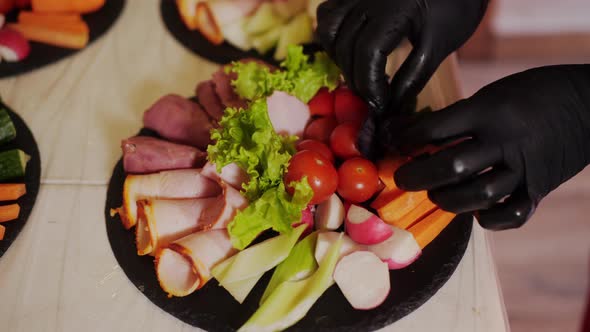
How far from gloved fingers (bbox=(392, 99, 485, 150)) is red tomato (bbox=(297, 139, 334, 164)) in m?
0.29

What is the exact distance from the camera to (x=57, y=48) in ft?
6.88

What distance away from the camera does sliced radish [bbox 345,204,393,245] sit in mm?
1448

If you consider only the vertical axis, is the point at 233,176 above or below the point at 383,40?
below

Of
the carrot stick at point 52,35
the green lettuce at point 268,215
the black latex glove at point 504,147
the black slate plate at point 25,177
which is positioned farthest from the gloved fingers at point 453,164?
the carrot stick at point 52,35

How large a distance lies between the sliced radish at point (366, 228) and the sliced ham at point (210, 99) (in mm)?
525

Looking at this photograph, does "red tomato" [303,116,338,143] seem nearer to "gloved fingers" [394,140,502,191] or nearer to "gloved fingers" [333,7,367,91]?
"gloved fingers" [333,7,367,91]

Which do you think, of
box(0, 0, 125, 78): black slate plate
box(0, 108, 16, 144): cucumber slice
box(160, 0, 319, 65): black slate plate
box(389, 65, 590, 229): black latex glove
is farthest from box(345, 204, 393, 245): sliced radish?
box(0, 0, 125, 78): black slate plate

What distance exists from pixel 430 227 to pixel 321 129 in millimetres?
409

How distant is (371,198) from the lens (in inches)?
64.0

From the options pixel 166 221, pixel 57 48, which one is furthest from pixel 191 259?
pixel 57 48

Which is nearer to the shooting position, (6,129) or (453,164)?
(453,164)

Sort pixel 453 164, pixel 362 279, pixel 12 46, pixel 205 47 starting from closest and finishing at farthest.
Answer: pixel 453 164 → pixel 362 279 → pixel 12 46 → pixel 205 47

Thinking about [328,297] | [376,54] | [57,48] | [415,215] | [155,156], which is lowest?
[328,297]

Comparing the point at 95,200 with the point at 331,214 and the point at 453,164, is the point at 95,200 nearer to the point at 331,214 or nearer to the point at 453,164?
the point at 331,214
